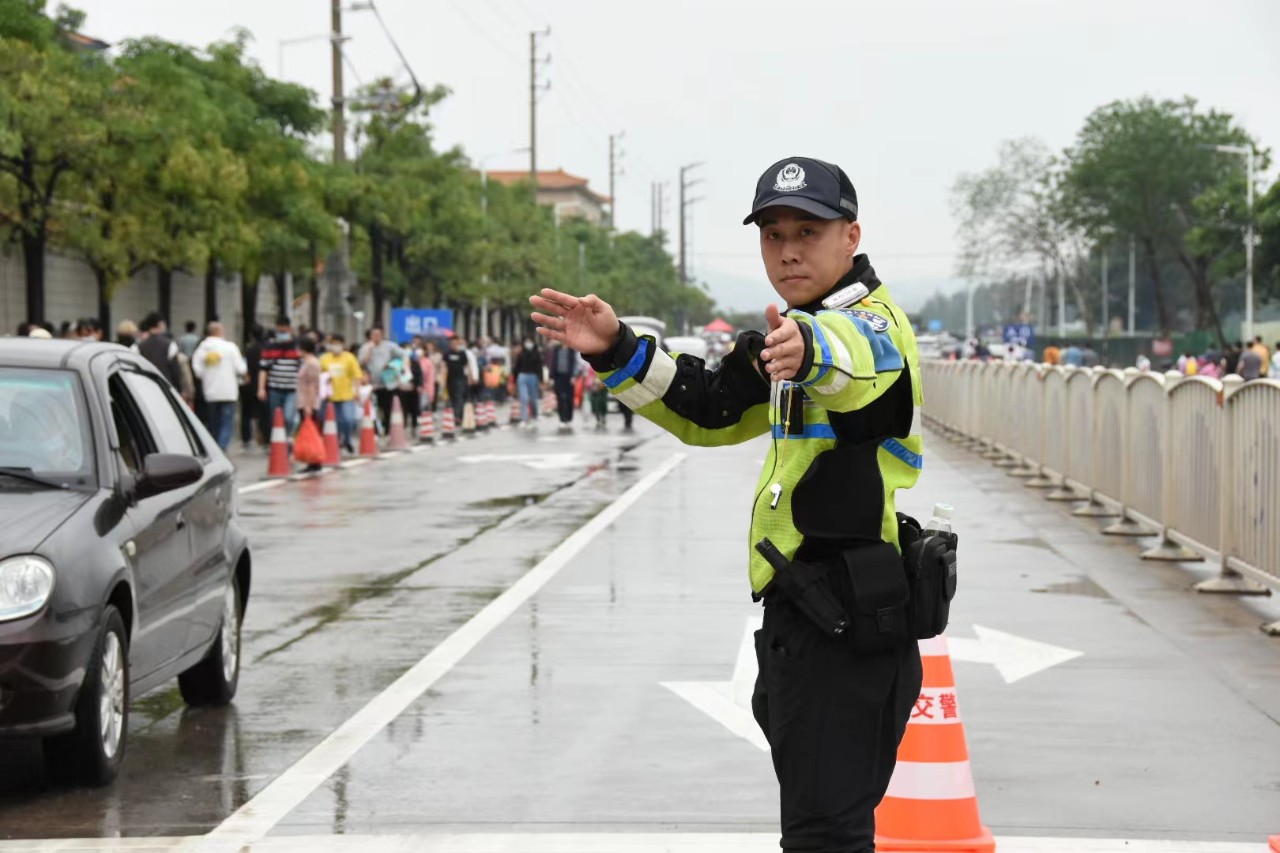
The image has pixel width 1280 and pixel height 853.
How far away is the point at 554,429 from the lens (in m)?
40.6

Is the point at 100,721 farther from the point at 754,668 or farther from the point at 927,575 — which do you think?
the point at 927,575

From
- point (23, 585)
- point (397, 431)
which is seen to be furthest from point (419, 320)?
point (23, 585)

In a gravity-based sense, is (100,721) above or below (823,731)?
below

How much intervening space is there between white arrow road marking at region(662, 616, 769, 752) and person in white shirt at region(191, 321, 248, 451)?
16.8m

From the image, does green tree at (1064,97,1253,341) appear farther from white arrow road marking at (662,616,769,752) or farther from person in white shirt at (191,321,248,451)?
A: white arrow road marking at (662,616,769,752)

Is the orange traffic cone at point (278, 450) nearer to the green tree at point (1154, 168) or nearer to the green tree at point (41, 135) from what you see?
the green tree at point (41, 135)

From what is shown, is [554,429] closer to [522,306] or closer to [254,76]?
[254,76]

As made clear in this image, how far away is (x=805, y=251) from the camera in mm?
4367

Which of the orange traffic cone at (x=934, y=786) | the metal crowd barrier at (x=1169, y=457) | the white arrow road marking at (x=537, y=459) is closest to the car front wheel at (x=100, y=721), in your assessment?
the orange traffic cone at (x=934, y=786)

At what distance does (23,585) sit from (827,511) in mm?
3607

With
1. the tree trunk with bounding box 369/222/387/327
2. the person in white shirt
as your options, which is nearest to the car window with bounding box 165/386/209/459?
the person in white shirt

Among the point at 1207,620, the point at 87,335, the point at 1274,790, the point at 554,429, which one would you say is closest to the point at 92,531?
the point at 1274,790

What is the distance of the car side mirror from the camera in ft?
25.8

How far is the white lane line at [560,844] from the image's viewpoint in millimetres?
6398
